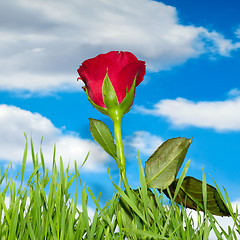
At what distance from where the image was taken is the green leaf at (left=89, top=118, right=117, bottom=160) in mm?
Result: 609

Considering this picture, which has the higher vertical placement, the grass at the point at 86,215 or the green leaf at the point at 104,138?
the green leaf at the point at 104,138

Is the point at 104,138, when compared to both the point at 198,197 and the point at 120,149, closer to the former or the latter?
the point at 120,149

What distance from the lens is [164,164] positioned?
594 millimetres

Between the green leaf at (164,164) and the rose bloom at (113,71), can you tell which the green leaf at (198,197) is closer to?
the green leaf at (164,164)

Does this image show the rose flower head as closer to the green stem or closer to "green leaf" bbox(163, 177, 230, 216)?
the green stem

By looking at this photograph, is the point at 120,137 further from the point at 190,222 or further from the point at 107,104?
the point at 190,222

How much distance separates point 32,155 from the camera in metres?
0.60

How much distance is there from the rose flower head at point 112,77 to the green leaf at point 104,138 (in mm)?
30

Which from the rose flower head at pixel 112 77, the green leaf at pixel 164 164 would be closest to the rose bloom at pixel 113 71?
the rose flower head at pixel 112 77

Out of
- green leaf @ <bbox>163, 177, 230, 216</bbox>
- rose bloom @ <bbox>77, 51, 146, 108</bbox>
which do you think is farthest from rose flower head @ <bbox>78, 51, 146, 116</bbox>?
green leaf @ <bbox>163, 177, 230, 216</bbox>

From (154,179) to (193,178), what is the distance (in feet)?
0.18

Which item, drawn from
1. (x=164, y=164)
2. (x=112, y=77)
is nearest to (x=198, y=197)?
(x=164, y=164)

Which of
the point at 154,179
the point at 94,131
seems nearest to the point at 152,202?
the point at 154,179

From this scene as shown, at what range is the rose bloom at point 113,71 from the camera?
2.03ft
